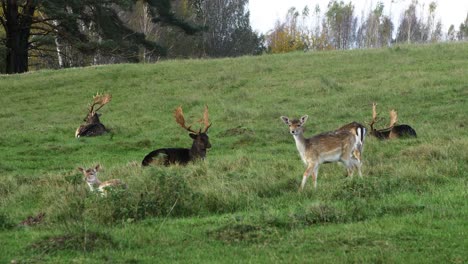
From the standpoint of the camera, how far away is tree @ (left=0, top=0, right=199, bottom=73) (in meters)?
28.0

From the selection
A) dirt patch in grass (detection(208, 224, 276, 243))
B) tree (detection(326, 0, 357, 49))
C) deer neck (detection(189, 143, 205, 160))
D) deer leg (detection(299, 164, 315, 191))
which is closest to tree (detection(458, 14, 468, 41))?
tree (detection(326, 0, 357, 49))

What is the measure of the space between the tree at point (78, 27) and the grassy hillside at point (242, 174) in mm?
2884

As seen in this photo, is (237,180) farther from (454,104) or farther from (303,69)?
(303,69)

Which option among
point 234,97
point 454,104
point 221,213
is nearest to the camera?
point 221,213

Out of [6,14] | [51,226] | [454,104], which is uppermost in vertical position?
[6,14]

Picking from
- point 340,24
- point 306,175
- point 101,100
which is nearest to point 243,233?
point 306,175

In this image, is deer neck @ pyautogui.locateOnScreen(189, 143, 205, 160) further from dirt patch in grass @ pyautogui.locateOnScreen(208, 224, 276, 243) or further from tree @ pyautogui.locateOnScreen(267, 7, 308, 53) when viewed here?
tree @ pyautogui.locateOnScreen(267, 7, 308, 53)

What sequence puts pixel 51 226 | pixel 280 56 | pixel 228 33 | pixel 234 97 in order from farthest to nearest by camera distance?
pixel 228 33 → pixel 280 56 → pixel 234 97 → pixel 51 226

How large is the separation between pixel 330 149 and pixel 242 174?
1481 millimetres

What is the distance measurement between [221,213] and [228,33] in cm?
5039

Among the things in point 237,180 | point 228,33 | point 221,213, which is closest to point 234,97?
point 237,180

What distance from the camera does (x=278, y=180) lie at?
9.86 meters

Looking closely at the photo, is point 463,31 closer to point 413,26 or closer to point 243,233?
point 413,26

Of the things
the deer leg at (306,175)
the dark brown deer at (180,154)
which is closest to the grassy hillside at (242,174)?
the deer leg at (306,175)
